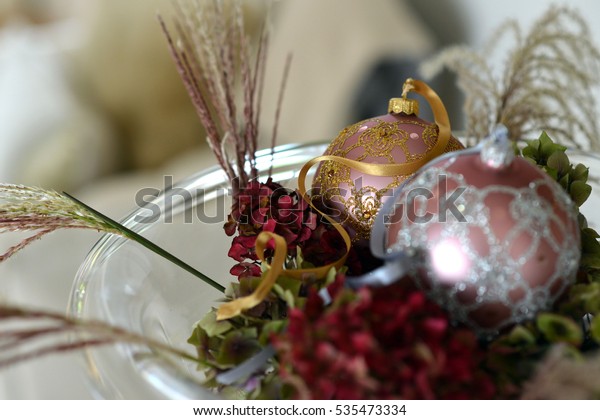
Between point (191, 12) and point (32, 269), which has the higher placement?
point (191, 12)

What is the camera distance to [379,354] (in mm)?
291

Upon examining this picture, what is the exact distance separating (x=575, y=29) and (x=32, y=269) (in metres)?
1.02

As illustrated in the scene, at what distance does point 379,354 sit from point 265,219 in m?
0.16

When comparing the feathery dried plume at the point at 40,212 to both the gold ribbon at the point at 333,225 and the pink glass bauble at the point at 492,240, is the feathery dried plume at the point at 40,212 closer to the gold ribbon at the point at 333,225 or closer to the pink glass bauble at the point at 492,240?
the gold ribbon at the point at 333,225

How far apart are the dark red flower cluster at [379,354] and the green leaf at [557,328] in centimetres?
4

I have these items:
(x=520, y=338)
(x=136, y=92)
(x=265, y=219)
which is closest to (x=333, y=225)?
(x=265, y=219)

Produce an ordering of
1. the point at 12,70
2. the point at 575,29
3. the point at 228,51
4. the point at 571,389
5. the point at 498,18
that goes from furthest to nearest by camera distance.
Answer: the point at 12,70 → the point at 498,18 → the point at 575,29 → the point at 228,51 → the point at 571,389

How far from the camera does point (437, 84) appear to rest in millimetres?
1196

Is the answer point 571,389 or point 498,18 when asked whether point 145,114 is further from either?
point 571,389

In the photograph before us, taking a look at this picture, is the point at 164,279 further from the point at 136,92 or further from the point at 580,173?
the point at 136,92

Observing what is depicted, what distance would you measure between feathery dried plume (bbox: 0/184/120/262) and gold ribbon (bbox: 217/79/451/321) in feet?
0.39

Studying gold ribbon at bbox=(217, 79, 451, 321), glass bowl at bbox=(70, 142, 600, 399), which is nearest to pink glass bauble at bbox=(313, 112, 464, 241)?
gold ribbon at bbox=(217, 79, 451, 321)

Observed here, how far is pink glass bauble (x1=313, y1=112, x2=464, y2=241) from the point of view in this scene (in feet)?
1.42

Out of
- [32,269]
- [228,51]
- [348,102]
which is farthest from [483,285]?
[32,269]
